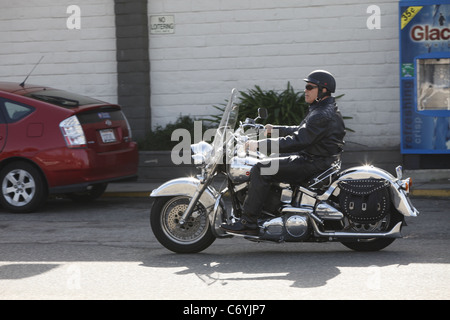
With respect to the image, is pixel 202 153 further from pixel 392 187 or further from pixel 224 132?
pixel 392 187

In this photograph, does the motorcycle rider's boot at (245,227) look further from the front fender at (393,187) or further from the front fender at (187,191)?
the front fender at (393,187)

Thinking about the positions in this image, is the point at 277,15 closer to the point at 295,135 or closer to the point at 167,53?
the point at 167,53

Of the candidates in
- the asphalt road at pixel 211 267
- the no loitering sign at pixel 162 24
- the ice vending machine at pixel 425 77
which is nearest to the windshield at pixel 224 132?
the asphalt road at pixel 211 267

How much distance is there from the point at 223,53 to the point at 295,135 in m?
7.35

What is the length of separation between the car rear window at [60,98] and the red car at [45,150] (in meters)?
0.03

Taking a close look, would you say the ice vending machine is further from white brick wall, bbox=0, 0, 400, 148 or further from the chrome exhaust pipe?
the chrome exhaust pipe

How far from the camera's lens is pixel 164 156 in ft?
45.0

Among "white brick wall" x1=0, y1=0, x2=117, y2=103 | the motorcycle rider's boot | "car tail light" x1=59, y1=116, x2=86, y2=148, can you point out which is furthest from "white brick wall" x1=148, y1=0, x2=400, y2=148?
the motorcycle rider's boot

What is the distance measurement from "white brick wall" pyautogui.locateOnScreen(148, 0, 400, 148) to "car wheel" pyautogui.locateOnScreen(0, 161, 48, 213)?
4593 mm

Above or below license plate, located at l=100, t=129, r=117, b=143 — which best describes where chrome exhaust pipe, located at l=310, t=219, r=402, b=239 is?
below

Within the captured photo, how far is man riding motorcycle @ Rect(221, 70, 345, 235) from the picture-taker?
7.30 meters

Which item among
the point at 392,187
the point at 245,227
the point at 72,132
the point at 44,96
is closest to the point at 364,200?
the point at 392,187

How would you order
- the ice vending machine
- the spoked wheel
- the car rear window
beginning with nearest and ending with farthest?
the spoked wheel
the car rear window
the ice vending machine
